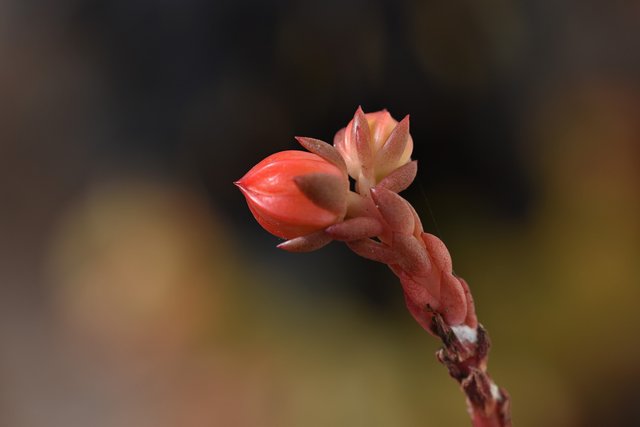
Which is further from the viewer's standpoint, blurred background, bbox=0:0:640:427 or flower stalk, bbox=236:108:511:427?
blurred background, bbox=0:0:640:427

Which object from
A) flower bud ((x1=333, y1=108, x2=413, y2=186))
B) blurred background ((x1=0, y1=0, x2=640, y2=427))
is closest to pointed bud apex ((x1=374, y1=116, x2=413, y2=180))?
flower bud ((x1=333, y1=108, x2=413, y2=186))

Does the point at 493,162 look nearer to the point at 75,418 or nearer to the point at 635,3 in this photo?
the point at 635,3

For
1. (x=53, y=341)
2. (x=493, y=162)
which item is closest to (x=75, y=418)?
(x=53, y=341)

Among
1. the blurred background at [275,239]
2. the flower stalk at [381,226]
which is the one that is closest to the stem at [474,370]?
the flower stalk at [381,226]

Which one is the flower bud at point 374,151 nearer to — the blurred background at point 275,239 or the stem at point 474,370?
the stem at point 474,370

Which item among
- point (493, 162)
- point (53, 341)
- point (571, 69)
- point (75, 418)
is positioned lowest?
point (75, 418)

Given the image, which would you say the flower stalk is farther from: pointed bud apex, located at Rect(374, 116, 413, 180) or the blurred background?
Answer: the blurred background

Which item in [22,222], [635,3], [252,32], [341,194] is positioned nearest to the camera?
[341,194]
